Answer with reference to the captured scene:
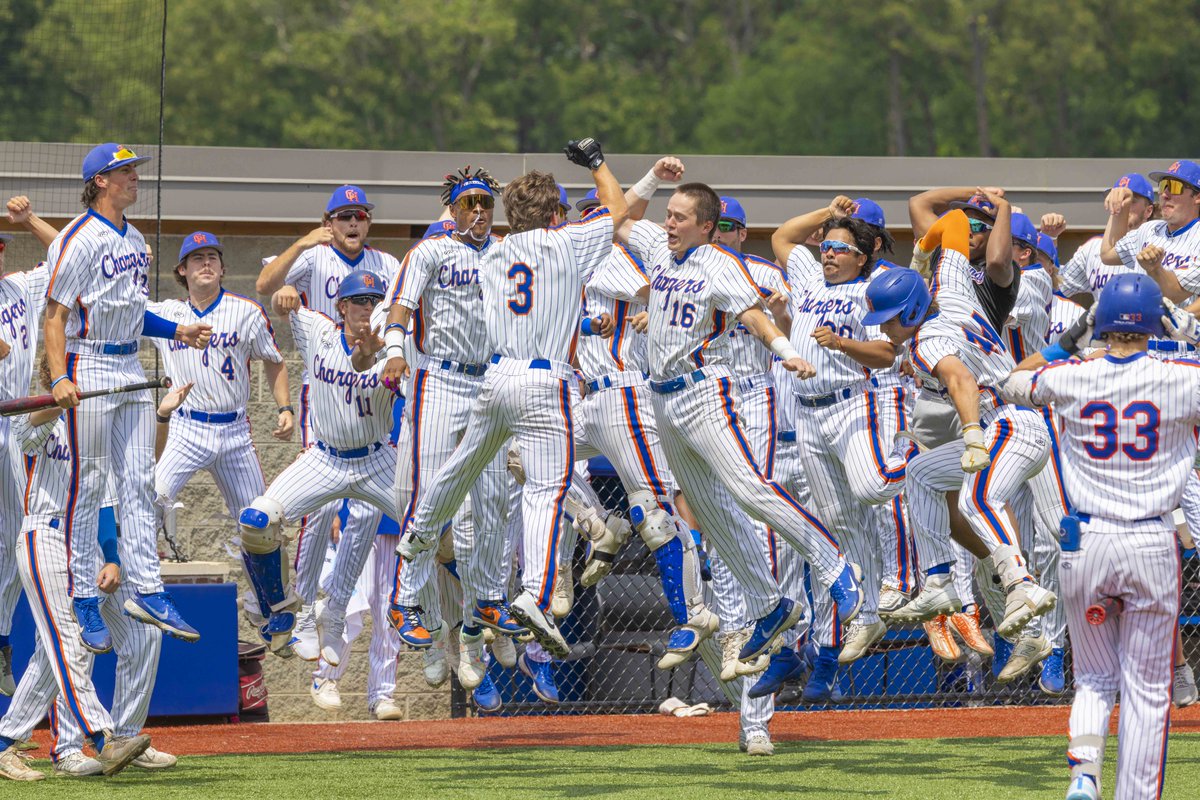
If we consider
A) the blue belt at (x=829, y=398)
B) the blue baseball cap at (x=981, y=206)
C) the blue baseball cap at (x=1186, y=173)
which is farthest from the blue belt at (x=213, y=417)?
the blue baseball cap at (x=1186, y=173)

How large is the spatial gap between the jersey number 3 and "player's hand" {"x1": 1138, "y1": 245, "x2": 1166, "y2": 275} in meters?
3.44

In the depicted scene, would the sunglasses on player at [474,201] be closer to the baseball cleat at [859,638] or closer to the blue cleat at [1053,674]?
the baseball cleat at [859,638]

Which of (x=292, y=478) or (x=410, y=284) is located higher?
Result: (x=410, y=284)

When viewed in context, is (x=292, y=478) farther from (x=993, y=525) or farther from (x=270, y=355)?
(x=993, y=525)

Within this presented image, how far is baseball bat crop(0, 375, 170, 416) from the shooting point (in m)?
8.10

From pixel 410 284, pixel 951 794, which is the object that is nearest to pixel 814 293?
pixel 410 284

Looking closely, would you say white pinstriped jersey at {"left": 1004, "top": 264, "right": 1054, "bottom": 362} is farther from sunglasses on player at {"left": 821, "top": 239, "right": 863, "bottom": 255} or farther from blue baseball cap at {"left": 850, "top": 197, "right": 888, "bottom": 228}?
sunglasses on player at {"left": 821, "top": 239, "right": 863, "bottom": 255}

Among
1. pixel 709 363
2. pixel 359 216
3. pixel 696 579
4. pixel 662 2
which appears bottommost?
pixel 696 579

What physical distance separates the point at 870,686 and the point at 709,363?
14.6 feet

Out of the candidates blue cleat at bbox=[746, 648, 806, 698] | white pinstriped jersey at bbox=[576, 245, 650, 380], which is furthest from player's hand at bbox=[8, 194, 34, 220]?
blue cleat at bbox=[746, 648, 806, 698]

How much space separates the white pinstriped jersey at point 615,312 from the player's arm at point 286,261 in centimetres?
173

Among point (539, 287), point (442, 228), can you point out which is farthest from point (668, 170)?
point (442, 228)

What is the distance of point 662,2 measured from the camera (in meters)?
49.0

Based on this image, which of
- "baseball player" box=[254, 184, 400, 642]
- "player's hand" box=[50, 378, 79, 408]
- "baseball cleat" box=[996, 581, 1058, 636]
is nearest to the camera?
"baseball cleat" box=[996, 581, 1058, 636]
